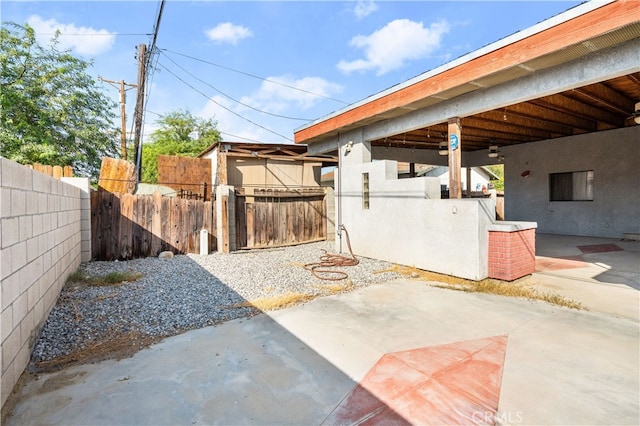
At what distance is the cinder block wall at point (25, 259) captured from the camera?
7.21 ft

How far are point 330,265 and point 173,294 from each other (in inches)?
124

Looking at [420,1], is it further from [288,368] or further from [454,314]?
[288,368]

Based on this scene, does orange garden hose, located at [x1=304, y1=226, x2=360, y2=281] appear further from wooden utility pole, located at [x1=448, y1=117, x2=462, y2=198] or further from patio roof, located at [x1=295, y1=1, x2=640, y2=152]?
patio roof, located at [x1=295, y1=1, x2=640, y2=152]

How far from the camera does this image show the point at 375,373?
96.6 inches

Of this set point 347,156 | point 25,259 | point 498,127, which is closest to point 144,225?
point 25,259

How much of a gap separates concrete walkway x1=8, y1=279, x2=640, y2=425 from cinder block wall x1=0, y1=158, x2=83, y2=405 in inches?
16.1

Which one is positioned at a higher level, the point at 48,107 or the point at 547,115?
the point at 48,107

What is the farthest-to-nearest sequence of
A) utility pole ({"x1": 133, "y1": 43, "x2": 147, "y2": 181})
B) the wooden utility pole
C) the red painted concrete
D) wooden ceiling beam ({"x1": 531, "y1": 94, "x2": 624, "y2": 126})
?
utility pole ({"x1": 133, "y1": 43, "x2": 147, "y2": 181}) < wooden ceiling beam ({"x1": 531, "y1": 94, "x2": 624, "y2": 126}) < the wooden utility pole < the red painted concrete

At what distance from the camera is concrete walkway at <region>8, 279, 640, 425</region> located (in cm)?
198

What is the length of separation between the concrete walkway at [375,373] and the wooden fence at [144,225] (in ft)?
15.7

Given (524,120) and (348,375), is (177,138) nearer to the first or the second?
(524,120)

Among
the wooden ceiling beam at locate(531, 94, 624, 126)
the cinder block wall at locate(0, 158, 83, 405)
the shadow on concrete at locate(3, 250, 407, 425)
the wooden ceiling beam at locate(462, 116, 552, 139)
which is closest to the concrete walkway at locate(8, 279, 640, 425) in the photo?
the shadow on concrete at locate(3, 250, 407, 425)

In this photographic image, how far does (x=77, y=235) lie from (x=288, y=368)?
Result: 5516 mm

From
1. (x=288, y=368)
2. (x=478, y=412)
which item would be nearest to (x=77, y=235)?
(x=288, y=368)
